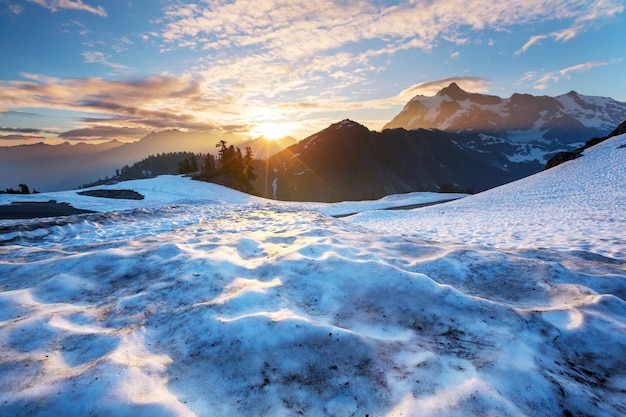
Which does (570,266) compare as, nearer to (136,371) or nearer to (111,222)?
(136,371)

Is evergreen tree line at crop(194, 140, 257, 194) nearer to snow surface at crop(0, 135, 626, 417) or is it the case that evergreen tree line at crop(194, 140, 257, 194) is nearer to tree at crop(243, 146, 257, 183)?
tree at crop(243, 146, 257, 183)

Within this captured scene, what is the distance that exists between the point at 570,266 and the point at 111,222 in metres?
16.1

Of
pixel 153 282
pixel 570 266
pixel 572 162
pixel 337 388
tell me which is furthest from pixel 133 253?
pixel 572 162

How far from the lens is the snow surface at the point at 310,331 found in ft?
8.50

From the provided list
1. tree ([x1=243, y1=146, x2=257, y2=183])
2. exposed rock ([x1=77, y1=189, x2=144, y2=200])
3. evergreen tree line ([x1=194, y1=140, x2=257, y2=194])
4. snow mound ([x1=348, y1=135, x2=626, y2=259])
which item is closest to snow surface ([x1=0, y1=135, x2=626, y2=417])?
snow mound ([x1=348, y1=135, x2=626, y2=259])

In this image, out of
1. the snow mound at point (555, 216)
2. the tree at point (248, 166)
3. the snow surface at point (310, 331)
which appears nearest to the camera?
the snow surface at point (310, 331)

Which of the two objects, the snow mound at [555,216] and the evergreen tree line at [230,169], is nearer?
the snow mound at [555,216]

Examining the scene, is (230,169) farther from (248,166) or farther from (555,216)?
(555,216)

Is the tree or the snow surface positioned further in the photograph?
the tree

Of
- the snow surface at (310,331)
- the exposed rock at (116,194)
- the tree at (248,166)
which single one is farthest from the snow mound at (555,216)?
the tree at (248,166)

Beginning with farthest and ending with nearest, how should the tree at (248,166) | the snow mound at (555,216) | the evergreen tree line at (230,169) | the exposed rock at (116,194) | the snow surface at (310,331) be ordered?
the tree at (248,166) → the evergreen tree line at (230,169) → the exposed rock at (116,194) → the snow mound at (555,216) → the snow surface at (310,331)

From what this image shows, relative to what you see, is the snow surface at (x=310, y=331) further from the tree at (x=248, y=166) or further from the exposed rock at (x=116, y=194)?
the tree at (x=248, y=166)

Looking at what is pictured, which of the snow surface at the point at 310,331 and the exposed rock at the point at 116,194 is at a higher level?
the snow surface at the point at 310,331

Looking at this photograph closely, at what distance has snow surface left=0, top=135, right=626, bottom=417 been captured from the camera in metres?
2.59
